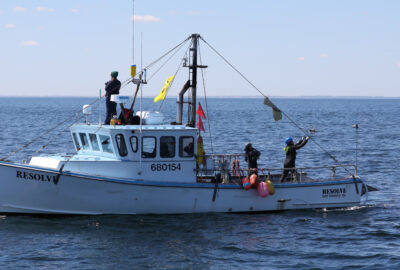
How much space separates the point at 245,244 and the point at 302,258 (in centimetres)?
175

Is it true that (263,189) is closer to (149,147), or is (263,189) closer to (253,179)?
(253,179)

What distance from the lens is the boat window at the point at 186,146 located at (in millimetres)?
18938

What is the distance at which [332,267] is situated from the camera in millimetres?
15242

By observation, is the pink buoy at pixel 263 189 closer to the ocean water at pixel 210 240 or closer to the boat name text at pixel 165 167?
the ocean water at pixel 210 240

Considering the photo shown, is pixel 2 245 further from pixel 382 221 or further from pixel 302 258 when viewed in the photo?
pixel 382 221

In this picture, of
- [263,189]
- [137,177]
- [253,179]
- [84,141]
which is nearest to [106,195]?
[137,177]

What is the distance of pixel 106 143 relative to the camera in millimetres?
18891

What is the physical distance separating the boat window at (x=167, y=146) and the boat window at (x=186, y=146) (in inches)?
10.1

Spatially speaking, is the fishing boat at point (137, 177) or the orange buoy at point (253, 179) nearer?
the fishing boat at point (137, 177)

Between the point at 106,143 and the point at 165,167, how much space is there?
2.01 m
